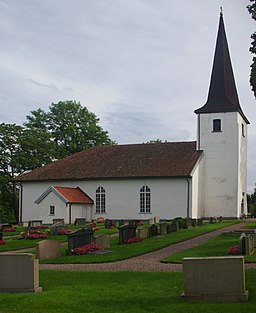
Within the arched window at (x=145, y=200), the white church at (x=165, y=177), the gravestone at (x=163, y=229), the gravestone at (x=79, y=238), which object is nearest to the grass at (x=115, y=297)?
the gravestone at (x=79, y=238)

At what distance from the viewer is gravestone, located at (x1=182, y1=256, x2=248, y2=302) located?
10555 mm

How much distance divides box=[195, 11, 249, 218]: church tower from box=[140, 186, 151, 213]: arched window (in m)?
5.15

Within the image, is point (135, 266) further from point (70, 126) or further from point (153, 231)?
point (70, 126)

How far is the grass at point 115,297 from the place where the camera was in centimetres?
1019

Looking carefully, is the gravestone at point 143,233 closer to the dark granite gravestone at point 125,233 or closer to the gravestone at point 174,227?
the dark granite gravestone at point 125,233

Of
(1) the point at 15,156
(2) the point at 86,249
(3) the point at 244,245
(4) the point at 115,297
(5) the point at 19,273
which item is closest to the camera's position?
(4) the point at 115,297

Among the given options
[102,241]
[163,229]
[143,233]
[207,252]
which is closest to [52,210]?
[163,229]

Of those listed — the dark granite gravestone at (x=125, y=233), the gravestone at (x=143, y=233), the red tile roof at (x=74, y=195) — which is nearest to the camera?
the dark granite gravestone at (x=125, y=233)

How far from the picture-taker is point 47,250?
782 inches

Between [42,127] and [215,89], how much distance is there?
2868 centimetres

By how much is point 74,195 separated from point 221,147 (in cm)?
1466

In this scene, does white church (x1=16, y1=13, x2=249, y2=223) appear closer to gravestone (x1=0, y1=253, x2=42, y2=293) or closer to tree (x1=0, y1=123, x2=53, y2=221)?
tree (x1=0, y1=123, x2=53, y2=221)

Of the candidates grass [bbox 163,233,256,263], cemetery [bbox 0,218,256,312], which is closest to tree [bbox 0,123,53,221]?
cemetery [bbox 0,218,256,312]

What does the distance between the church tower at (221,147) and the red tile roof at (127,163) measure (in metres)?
1.93
